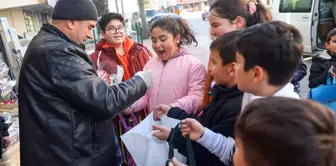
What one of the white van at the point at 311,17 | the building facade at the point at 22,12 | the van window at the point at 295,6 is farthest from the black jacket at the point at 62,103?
the van window at the point at 295,6

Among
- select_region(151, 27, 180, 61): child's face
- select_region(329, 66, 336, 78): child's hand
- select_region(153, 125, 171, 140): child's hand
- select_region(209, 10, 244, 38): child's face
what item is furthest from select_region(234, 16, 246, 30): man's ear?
select_region(329, 66, 336, 78): child's hand

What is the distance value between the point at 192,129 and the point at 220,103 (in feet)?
0.67

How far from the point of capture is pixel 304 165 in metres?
0.72

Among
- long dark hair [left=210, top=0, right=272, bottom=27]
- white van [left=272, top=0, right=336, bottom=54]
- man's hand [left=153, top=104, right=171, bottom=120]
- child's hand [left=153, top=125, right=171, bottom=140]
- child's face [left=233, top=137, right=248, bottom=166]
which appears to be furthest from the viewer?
white van [left=272, top=0, right=336, bottom=54]

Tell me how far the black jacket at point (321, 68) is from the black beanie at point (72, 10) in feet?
8.69

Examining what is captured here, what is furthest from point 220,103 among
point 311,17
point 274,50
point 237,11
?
point 311,17

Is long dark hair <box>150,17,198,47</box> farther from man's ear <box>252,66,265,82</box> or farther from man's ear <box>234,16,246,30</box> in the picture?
man's ear <box>252,66,265,82</box>

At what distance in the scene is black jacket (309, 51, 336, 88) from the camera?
3.21 m

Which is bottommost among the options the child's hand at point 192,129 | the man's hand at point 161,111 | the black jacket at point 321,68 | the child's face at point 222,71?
the black jacket at point 321,68

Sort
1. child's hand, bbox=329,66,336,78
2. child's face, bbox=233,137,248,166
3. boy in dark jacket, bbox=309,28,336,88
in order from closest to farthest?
child's face, bbox=233,137,248,166 < child's hand, bbox=329,66,336,78 < boy in dark jacket, bbox=309,28,336,88

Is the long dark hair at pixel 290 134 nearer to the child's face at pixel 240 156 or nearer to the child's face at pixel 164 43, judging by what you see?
the child's face at pixel 240 156

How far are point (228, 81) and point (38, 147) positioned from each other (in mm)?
1122

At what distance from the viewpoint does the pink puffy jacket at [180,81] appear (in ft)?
6.51

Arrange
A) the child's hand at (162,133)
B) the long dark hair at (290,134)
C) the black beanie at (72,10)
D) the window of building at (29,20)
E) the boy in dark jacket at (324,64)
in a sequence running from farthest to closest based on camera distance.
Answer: the window of building at (29,20), the boy in dark jacket at (324,64), the black beanie at (72,10), the child's hand at (162,133), the long dark hair at (290,134)
